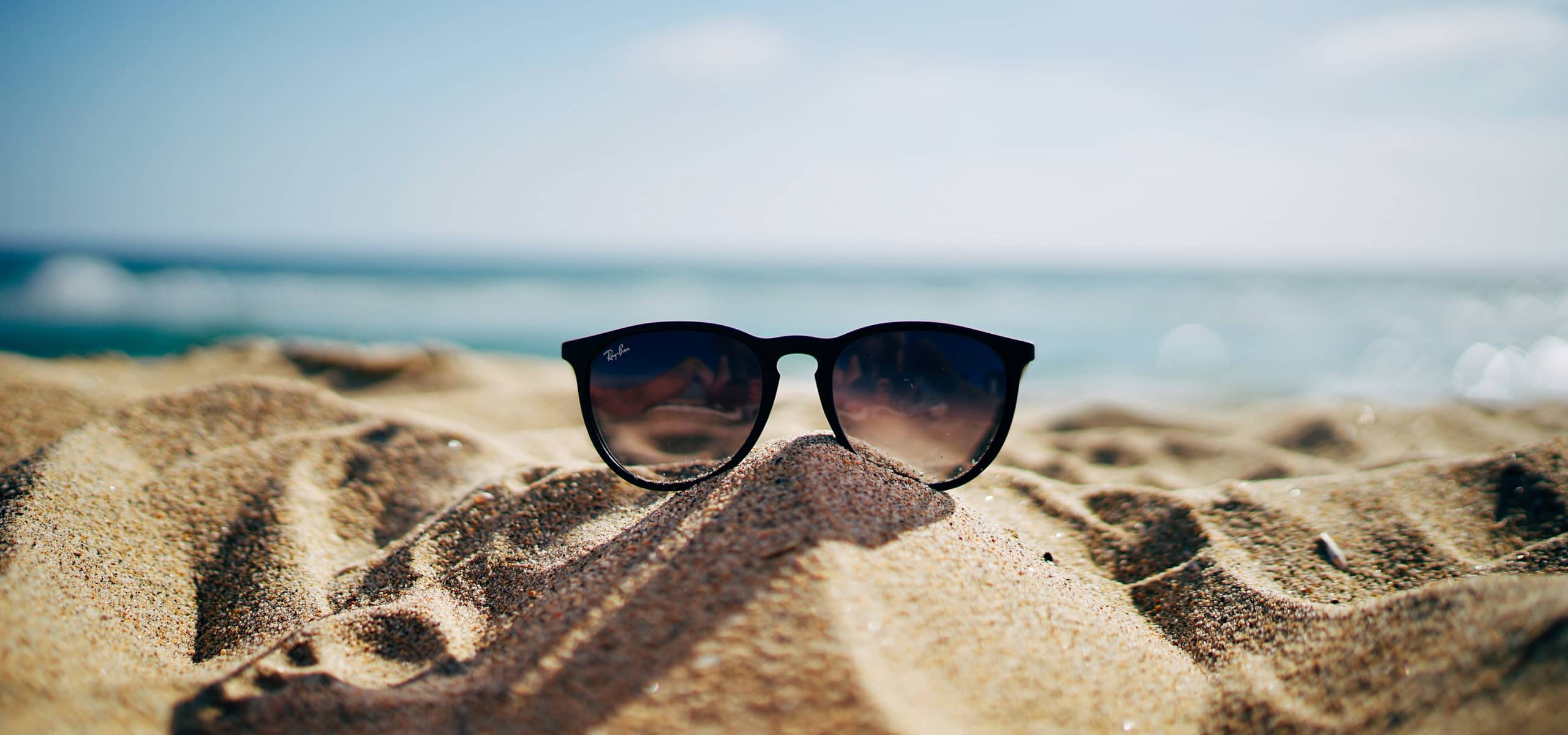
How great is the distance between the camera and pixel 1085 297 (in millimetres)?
18938

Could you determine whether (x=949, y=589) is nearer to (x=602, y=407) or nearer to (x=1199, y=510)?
(x=602, y=407)

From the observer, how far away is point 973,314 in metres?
17.6

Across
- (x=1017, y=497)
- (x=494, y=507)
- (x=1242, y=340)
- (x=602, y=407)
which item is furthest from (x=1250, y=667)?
(x=1242, y=340)

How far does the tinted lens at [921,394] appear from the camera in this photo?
1.83m

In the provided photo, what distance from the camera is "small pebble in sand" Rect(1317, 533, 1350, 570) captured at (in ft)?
5.81

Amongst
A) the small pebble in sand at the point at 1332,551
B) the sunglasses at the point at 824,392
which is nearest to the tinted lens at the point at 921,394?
the sunglasses at the point at 824,392

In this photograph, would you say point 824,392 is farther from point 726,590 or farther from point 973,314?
point 973,314

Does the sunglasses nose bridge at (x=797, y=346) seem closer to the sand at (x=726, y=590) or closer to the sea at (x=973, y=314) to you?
the sand at (x=726, y=590)

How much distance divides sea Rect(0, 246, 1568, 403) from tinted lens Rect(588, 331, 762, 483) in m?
5.47

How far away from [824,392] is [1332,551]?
1331 millimetres

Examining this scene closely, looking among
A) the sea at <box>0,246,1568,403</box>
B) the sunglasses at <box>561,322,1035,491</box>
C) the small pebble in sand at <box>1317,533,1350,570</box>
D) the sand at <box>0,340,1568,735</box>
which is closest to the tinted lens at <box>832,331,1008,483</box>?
the sunglasses at <box>561,322,1035,491</box>

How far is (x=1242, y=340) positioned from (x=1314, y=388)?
471 cm

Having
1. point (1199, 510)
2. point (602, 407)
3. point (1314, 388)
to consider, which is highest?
point (602, 407)

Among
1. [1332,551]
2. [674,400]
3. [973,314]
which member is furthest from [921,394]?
[973,314]
